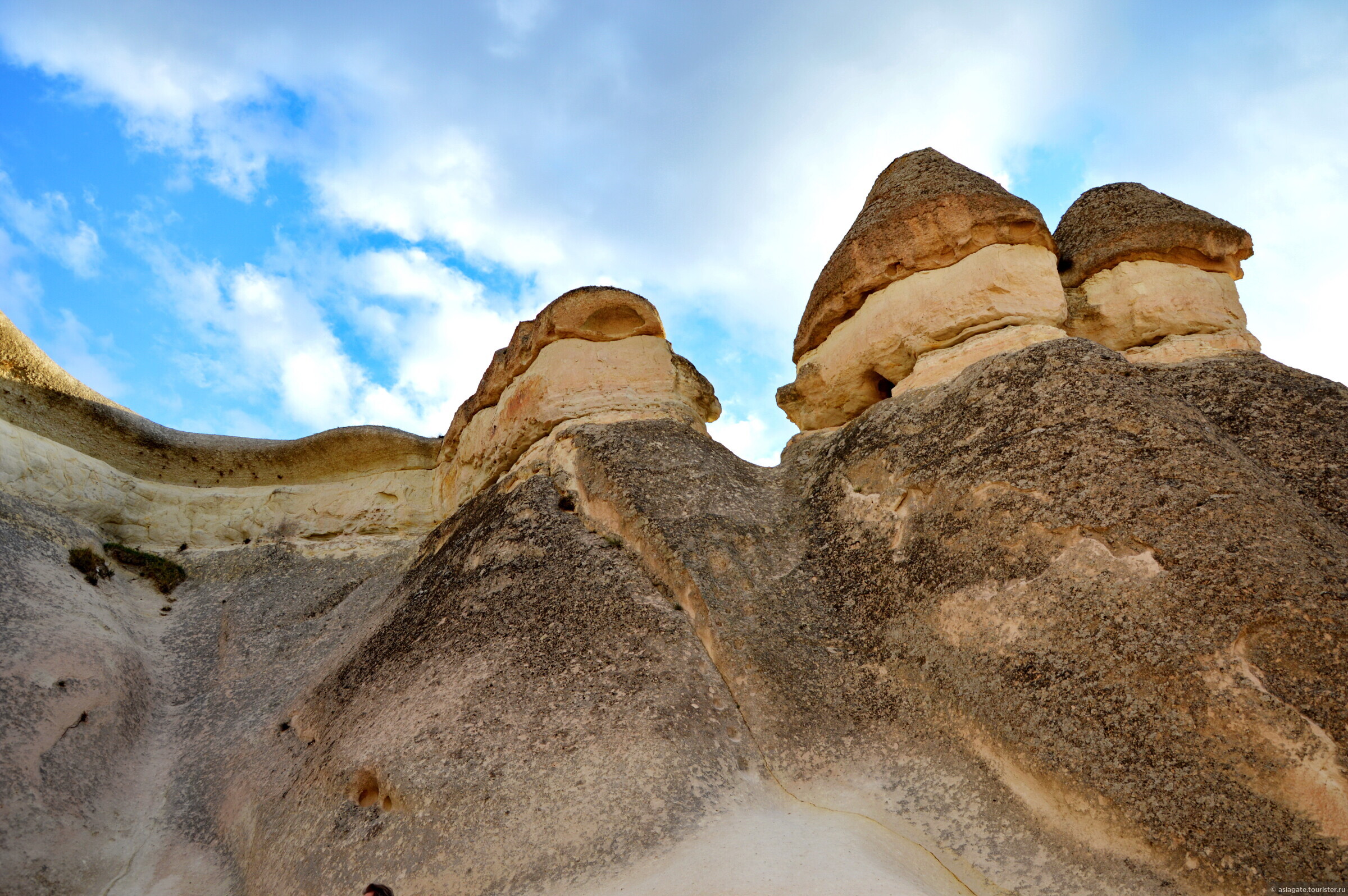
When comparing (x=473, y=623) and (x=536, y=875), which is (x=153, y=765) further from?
(x=536, y=875)

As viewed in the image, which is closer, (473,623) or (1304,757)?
(1304,757)

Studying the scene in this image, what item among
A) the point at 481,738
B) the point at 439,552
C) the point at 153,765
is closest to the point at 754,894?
the point at 481,738

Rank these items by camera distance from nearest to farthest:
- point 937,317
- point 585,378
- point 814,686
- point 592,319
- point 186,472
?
point 814,686 < point 937,317 < point 585,378 < point 592,319 < point 186,472

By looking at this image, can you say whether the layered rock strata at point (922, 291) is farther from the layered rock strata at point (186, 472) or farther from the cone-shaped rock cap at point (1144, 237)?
the layered rock strata at point (186, 472)

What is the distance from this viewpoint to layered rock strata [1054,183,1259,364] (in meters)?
6.54

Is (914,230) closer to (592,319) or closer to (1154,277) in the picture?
(1154,277)

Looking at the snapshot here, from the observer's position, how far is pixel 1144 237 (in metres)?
6.90

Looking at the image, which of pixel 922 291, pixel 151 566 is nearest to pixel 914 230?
pixel 922 291

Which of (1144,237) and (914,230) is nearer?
(1144,237)

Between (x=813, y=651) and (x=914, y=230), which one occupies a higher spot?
(x=914, y=230)

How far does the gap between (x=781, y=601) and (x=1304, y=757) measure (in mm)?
2666

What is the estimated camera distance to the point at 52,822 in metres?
4.96

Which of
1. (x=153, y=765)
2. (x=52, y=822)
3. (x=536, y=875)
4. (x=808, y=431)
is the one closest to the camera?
(x=536, y=875)

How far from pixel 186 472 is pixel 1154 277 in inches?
401
